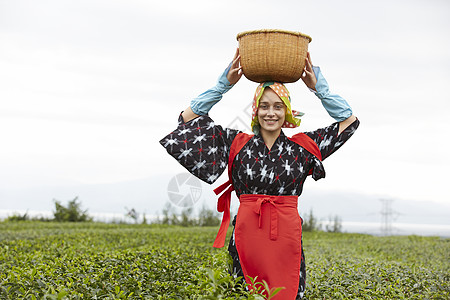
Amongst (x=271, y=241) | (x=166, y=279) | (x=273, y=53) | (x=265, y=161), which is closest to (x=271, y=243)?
(x=271, y=241)

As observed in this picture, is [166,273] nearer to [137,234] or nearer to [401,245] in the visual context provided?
[137,234]

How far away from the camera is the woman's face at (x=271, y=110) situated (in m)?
3.20

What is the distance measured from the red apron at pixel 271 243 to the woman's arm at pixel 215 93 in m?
0.72

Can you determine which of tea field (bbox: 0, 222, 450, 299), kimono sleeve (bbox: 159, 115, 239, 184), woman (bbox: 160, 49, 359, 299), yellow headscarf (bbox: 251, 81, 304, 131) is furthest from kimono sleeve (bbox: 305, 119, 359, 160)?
tea field (bbox: 0, 222, 450, 299)

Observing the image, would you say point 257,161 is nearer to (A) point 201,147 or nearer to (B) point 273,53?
(A) point 201,147

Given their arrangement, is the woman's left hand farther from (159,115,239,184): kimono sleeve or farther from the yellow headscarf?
(159,115,239,184): kimono sleeve

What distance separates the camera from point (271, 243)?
3061mm

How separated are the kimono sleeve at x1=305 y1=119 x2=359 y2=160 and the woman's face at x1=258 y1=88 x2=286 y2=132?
1.11 ft

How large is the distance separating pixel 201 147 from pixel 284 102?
63 cm

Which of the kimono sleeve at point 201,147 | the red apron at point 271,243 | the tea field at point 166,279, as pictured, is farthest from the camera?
the kimono sleeve at point 201,147

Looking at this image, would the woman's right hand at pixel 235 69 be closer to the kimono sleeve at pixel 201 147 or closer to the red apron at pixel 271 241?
the kimono sleeve at pixel 201 147

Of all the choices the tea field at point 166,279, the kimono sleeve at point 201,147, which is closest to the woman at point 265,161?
the kimono sleeve at point 201,147

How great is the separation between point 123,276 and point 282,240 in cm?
159

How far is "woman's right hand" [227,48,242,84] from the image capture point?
325cm
